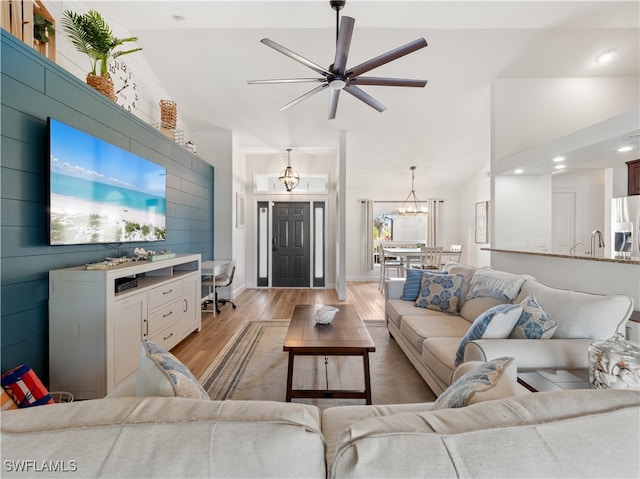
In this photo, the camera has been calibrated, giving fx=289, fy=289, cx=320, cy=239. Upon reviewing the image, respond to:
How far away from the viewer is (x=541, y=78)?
3795 millimetres

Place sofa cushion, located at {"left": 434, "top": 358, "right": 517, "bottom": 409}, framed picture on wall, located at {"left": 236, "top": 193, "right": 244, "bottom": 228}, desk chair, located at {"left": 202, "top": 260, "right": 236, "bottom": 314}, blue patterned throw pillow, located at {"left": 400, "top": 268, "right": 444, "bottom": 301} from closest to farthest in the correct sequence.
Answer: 1. sofa cushion, located at {"left": 434, "top": 358, "right": 517, "bottom": 409}
2. blue patterned throw pillow, located at {"left": 400, "top": 268, "right": 444, "bottom": 301}
3. desk chair, located at {"left": 202, "top": 260, "right": 236, "bottom": 314}
4. framed picture on wall, located at {"left": 236, "top": 193, "right": 244, "bottom": 228}

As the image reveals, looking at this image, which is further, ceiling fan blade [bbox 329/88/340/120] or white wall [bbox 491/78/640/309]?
white wall [bbox 491/78/640/309]

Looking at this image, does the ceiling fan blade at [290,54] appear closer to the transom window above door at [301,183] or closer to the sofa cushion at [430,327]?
the sofa cushion at [430,327]

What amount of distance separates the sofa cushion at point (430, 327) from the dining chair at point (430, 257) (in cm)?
330

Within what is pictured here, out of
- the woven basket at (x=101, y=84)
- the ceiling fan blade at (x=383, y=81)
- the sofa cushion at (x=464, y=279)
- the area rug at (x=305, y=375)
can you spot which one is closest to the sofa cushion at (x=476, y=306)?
the sofa cushion at (x=464, y=279)

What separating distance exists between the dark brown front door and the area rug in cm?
336

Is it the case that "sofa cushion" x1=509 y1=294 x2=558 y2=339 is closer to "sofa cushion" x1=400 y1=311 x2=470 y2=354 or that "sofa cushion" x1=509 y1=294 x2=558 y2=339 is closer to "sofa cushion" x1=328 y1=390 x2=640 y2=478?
"sofa cushion" x1=400 y1=311 x2=470 y2=354

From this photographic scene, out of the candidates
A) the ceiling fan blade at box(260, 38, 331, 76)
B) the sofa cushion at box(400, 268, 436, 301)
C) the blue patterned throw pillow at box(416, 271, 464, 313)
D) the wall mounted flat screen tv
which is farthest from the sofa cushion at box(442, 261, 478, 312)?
the wall mounted flat screen tv

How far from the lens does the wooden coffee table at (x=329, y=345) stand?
6.36ft

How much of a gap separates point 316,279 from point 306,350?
4.66 meters

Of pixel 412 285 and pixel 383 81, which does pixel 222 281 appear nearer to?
pixel 412 285

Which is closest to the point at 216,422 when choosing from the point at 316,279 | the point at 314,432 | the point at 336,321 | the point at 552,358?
the point at 314,432

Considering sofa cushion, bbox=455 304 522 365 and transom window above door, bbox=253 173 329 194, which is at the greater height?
transom window above door, bbox=253 173 329 194

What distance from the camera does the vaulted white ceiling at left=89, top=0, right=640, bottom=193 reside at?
2.73 m
